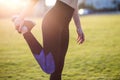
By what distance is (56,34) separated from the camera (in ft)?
15.7

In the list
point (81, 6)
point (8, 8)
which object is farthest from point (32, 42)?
point (81, 6)

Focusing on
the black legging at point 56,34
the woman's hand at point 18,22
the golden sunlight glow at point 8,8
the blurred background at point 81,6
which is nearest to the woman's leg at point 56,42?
the black legging at point 56,34

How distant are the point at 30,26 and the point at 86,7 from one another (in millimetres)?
82202

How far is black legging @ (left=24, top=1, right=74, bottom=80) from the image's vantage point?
4.74 meters

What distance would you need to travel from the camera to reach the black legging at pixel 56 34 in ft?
15.5

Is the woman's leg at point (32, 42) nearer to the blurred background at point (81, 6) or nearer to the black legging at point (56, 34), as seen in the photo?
the black legging at point (56, 34)

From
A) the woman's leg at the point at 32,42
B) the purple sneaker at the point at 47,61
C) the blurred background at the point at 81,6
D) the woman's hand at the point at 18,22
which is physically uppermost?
the woman's hand at the point at 18,22

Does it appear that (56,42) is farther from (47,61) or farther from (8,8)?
(8,8)

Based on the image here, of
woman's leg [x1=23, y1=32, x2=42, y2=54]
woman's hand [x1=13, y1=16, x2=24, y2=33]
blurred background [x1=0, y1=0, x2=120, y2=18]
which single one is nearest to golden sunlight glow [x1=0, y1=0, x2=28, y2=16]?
blurred background [x1=0, y1=0, x2=120, y2=18]

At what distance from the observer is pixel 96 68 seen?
356 inches

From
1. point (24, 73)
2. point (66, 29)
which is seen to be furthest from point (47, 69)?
point (24, 73)

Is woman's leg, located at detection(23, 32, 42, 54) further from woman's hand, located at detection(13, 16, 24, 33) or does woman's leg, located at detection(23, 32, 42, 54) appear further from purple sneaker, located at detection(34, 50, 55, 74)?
woman's hand, located at detection(13, 16, 24, 33)

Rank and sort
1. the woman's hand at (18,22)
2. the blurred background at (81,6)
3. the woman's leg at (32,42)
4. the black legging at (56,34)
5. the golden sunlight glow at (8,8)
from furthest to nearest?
the blurred background at (81,6) < the golden sunlight glow at (8,8) < the woman's leg at (32,42) < the black legging at (56,34) < the woman's hand at (18,22)

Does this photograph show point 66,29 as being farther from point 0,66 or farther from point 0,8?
point 0,8
